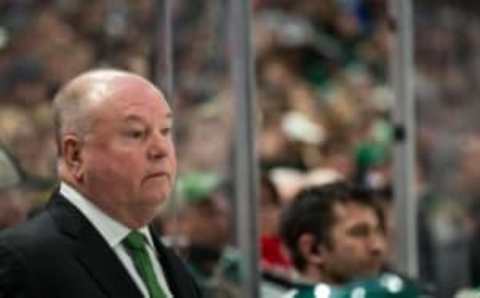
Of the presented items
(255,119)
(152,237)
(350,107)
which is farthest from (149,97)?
(350,107)

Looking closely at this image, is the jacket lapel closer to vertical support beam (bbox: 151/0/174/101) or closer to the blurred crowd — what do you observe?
the blurred crowd

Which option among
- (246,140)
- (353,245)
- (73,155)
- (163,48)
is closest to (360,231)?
(353,245)

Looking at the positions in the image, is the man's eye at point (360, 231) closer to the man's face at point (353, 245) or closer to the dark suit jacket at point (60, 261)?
the man's face at point (353, 245)

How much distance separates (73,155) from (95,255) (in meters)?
0.23

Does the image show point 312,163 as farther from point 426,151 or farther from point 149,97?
point 149,97

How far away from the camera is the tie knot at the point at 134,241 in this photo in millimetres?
3309

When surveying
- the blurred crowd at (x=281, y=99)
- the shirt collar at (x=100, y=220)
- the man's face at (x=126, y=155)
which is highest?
the man's face at (x=126, y=155)

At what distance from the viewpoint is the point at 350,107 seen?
26.2 feet

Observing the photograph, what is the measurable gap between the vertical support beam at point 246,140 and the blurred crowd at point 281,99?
131 mm

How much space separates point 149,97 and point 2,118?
1823 mm

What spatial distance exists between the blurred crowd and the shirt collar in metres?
1.25

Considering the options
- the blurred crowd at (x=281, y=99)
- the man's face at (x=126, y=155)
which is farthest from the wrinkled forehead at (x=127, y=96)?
the blurred crowd at (x=281, y=99)

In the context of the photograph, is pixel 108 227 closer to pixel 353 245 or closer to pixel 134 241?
pixel 134 241

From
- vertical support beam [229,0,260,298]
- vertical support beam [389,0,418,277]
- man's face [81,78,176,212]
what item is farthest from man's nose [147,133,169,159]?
vertical support beam [389,0,418,277]
